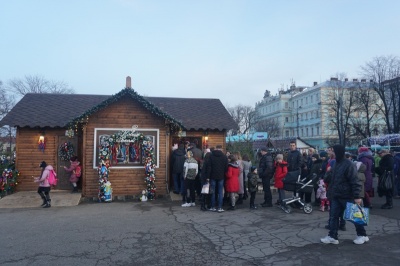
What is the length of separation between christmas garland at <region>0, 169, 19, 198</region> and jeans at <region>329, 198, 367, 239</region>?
481 inches

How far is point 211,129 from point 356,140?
3767cm

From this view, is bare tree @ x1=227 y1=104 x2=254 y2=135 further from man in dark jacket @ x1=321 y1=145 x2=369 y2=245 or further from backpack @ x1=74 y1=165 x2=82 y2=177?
man in dark jacket @ x1=321 y1=145 x2=369 y2=245

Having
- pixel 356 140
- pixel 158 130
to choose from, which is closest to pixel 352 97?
pixel 356 140

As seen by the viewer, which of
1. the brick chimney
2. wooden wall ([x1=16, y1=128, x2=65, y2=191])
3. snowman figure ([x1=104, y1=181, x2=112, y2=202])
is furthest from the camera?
wooden wall ([x1=16, y1=128, x2=65, y2=191])

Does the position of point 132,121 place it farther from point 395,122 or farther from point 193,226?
point 395,122

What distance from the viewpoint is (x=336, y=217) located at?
650cm

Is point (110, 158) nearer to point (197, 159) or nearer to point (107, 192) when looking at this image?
point (107, 192)

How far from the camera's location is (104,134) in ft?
43.1

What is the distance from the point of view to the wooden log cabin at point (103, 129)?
1301cm

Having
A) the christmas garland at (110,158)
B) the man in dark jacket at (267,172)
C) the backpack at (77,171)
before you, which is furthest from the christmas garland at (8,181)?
the man in dark jacket at (267,172)

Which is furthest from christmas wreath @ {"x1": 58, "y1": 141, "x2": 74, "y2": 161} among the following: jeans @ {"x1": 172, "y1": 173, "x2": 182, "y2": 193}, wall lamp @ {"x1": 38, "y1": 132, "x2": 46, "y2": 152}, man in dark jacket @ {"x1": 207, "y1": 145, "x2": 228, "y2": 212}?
man in dark jacket @ {"x1": 207, "y1": 145, "x2": 228, "y2": 212}

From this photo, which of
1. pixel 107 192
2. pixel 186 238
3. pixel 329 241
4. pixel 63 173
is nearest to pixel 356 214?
pixel 329 241

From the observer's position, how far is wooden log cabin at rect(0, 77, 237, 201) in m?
13.0

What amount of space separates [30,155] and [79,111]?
3050 mm
